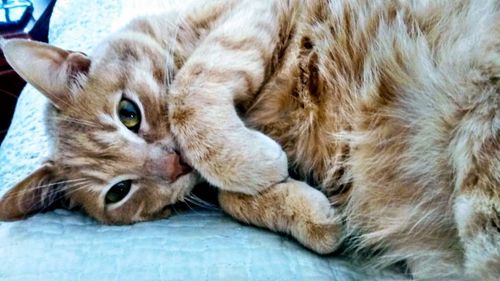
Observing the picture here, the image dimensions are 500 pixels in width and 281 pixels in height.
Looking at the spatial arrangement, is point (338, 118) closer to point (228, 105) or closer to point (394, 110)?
point (394, 110)

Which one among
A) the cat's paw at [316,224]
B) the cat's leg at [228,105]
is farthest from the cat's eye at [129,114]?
the cat's paw at [316,224]

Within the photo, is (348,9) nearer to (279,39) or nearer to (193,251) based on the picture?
(279,39)

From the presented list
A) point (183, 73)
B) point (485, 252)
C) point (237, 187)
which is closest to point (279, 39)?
point (183, 73)

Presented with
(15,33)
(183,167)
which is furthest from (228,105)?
(15,33)

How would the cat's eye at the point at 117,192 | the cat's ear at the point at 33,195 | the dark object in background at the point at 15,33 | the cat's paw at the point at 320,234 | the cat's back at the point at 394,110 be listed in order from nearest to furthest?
the cat's back at the point at 394,110 → the cat's paw at the point at 320,234 → the cat's ear at the point at 33,195 → the cat's eye at the point at 117,192 → the dark object in background at the point at 15,33

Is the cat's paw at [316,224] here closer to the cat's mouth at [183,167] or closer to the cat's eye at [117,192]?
the cat's mouth at [183,167]

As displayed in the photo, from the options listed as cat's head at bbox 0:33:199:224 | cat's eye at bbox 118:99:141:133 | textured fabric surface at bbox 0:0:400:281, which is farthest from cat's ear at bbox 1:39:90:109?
textured fabric surface at bbox 0:0:400:281
